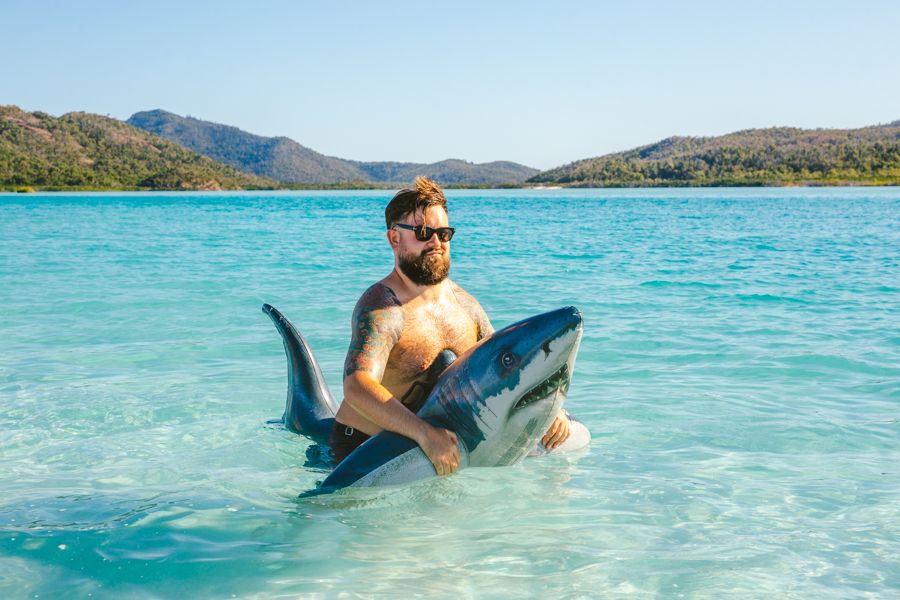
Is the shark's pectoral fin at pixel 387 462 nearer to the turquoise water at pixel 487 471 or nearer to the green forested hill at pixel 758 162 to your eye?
the turquoise water at pixel 487 471

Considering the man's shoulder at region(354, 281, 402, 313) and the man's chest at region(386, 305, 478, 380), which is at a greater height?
the man's shoulder at region(354, 281, 402, 313)

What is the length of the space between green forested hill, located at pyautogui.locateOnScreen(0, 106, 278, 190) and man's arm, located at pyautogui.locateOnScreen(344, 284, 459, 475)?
138 m

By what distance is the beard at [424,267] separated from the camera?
4453 millimetres

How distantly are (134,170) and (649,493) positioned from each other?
162343 mm

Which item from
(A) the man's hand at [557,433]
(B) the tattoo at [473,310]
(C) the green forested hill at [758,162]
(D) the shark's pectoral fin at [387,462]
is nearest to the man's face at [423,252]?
(B) the tattoo at [473,310]

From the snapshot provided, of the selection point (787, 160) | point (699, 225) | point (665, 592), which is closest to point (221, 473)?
point (665, 592)

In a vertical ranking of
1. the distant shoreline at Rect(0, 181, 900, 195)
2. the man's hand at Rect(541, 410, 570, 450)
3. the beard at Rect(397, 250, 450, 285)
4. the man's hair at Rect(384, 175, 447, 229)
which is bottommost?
the man's hand at Rect(541, 410, 570, 450)

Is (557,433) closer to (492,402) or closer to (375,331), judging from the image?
(492,402)

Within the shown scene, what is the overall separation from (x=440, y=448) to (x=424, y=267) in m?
0.94

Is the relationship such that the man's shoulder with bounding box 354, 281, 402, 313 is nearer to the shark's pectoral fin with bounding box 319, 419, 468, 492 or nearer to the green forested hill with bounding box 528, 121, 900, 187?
the shark's pectoral fin with bounding box 319, 419, 468, 492

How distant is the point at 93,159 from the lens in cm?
15662

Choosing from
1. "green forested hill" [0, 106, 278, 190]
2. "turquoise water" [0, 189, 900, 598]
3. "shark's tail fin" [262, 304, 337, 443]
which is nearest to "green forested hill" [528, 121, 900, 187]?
"green forested hill" [0, 106, 278, 190]

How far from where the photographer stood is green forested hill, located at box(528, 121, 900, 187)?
426 feet

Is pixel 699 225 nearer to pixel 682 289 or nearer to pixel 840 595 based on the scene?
pixel 682 289
